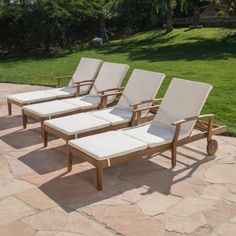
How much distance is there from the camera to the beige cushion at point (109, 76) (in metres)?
7.38

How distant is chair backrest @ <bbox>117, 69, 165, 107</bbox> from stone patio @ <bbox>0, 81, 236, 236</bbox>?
107 centimetres

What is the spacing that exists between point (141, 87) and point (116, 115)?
27.5 inches

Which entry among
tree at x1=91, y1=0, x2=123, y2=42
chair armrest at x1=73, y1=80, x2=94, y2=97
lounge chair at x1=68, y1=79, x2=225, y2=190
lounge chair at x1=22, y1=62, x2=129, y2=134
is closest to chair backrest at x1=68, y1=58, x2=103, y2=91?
chair armrest at x1=73, y1=80, x2=94, y2=97

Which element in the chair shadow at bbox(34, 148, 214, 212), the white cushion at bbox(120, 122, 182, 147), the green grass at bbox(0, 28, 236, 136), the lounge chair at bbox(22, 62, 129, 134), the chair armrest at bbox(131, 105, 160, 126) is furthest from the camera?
the green grass at bbox(0, 28, 236, 136)

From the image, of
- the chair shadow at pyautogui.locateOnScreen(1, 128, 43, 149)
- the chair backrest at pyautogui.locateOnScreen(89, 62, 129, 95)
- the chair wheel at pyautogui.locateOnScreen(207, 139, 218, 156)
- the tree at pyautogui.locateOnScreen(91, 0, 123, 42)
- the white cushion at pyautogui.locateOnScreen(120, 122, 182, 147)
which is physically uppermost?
the tree at pyautogui.locateOnScreen(91, 0, 123, 42)

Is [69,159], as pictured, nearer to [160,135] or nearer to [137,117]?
[160,135]

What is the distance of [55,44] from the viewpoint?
2025 centimetres

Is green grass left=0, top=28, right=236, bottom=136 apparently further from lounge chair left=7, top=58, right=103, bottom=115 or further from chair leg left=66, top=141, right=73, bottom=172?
chair leg left=66, top=141, right=73, bottom=172

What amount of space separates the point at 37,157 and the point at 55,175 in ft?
2.46

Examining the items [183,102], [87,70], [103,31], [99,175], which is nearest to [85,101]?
[87,70]

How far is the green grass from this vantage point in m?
9.03

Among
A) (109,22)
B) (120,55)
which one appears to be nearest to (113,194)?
(120,55)

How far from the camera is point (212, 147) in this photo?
552 cm

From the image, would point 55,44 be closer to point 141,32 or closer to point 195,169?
point 141,32
